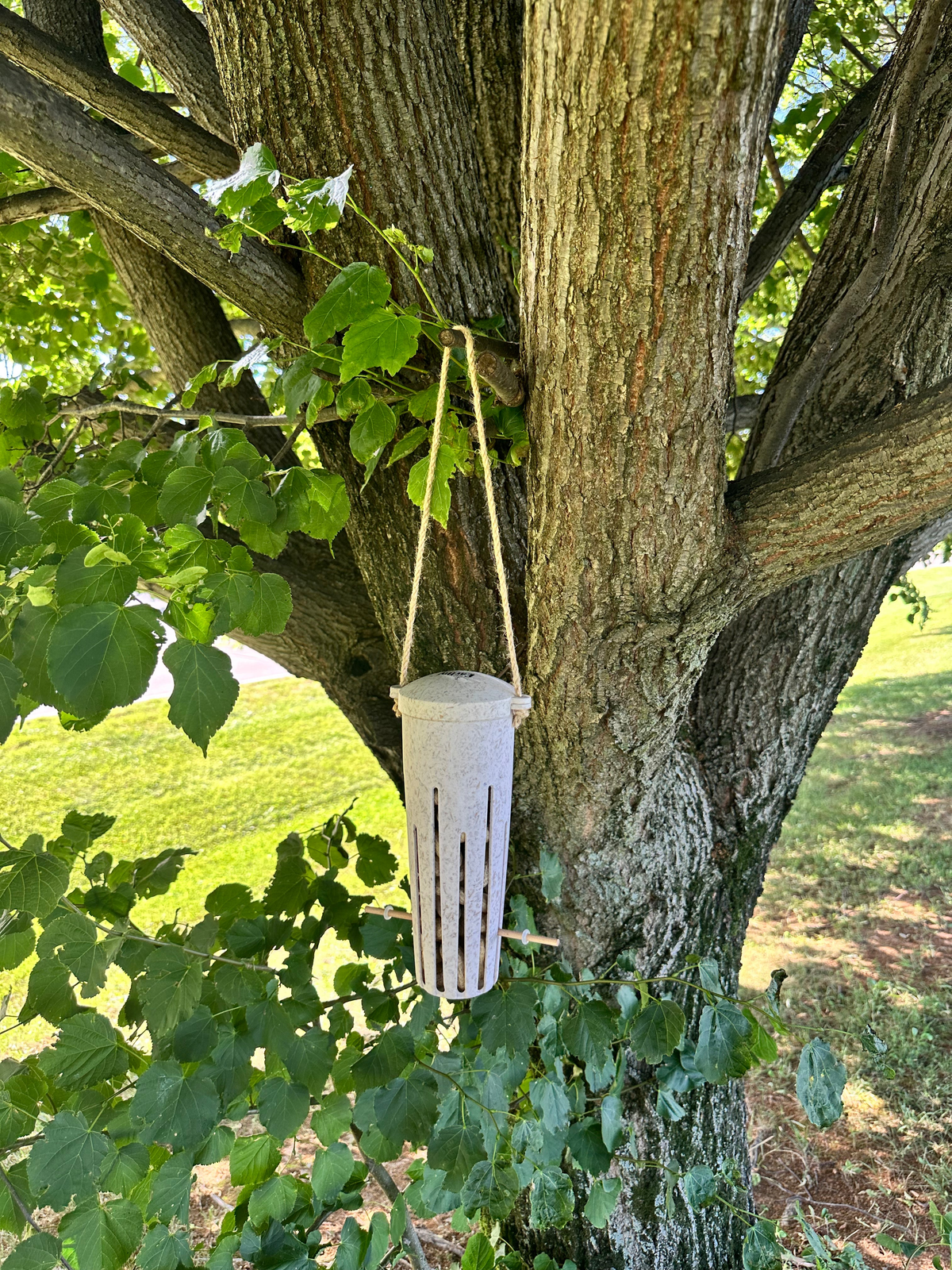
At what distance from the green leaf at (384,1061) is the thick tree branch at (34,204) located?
185 cm

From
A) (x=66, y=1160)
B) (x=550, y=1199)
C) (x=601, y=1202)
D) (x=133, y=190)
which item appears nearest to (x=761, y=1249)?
(x=601, y=1202)

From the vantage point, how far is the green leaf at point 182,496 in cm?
122

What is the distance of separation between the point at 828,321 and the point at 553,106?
0.93 metres

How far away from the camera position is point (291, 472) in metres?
1.31

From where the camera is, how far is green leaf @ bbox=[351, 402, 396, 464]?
4.18 feet

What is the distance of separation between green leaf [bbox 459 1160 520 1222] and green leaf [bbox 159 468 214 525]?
Result: 1219 mm

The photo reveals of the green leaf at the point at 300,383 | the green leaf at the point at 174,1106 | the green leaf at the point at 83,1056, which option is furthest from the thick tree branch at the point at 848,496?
the green leaf at the point at 83,1056

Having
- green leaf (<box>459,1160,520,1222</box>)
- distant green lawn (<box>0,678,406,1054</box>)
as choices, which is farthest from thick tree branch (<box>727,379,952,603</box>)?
distant green lawn (<box>0,678,406,1054</box>)

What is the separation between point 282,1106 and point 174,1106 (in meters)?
0.17

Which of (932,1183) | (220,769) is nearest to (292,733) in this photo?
(220,769)

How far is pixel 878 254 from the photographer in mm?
1703

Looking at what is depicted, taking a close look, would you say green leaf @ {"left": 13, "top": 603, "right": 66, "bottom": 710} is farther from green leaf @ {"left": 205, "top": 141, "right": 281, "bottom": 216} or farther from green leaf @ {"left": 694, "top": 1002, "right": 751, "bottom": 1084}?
green leaf @ {"left": 694, "top": 1002, "right": 751, "bottom": 1084}

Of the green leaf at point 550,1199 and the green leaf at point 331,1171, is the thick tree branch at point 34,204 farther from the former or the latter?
the green leaf at point 550,1199

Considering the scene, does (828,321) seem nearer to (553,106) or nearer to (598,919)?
(553,106)
